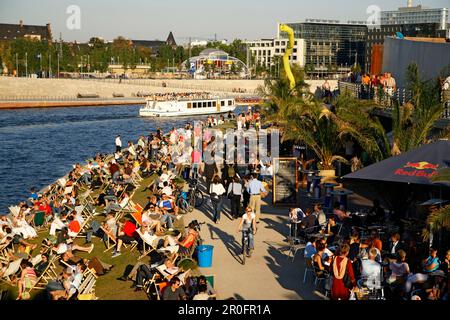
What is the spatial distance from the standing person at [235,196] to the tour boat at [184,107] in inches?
2408

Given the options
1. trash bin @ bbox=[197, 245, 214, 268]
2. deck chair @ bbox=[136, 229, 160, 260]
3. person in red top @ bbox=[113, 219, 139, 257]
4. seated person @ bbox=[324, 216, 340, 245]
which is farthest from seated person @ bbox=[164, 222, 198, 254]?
seated person @ bbox=[324, 216, 340, 245]

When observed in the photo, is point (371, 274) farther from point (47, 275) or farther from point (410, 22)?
point (410, 22)

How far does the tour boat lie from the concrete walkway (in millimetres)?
61329

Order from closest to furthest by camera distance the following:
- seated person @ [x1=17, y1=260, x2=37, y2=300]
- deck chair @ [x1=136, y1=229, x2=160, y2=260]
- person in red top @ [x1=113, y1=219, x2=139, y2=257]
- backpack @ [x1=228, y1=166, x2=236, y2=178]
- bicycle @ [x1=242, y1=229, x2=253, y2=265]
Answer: seated person @ [x1=17, y1=260, x2=37, y2=300] < bicycle @ [x1=242, y1=229, x2=253, y2=265] < deck chair @ [x1=136, y1=229, x2=160, y2=260] < person in red top @ [x1=113, y1=219, x2=139, y2=257] < backpack @ [x1=228, y1=166, x2=236, y2=178]

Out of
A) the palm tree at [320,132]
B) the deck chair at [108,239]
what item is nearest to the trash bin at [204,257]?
the deck chair at [108,239]

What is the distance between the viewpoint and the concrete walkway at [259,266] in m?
12.8

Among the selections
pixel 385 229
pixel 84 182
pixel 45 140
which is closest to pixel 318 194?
pixel 385 229

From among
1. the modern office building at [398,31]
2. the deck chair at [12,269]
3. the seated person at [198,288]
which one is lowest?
the deck chair at [12,269]

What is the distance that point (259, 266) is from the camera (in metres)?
14.5

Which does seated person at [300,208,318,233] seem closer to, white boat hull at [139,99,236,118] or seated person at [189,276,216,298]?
seated person at [189,276,216,298]

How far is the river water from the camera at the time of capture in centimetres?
4150

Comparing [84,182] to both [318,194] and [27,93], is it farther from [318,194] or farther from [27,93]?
[27,93]

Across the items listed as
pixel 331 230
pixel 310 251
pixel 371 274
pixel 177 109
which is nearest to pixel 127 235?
pixel 331 230

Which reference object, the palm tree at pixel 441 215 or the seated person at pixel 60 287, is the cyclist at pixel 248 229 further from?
the palm tree at pixel 441 215
